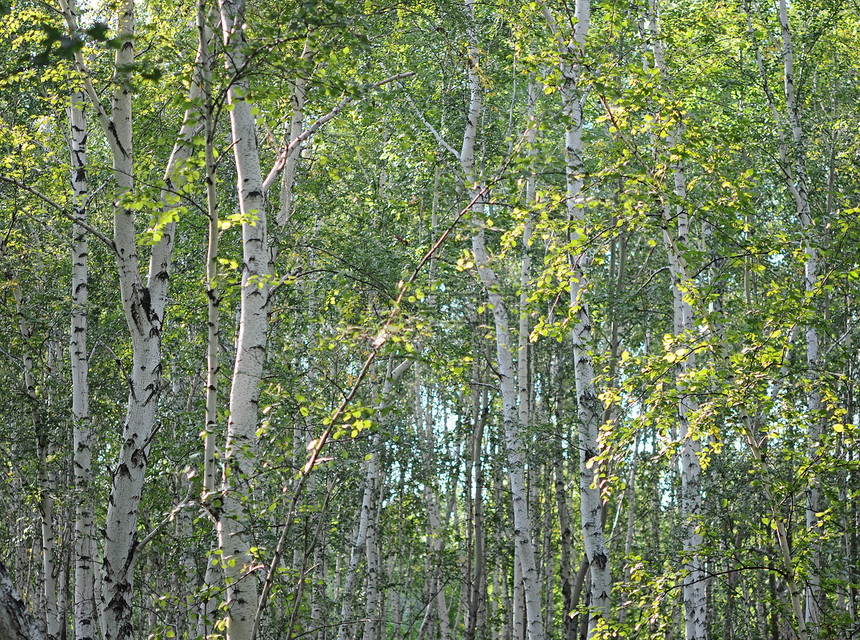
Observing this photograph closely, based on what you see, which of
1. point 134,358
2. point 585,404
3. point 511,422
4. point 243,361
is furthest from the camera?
point 511,422

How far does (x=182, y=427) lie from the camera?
28.0 feet

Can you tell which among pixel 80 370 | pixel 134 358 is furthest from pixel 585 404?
pixel 80 370

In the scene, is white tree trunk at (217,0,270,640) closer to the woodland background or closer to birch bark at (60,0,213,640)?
the woodland background

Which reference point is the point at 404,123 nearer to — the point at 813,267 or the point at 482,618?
the point at 813,267

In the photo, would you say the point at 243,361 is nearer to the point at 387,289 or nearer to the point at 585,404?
the point at 387,289

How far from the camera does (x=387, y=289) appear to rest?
6273 mm

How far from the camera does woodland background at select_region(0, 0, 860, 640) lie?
474 cm

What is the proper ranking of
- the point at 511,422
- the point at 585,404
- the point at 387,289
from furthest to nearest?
the point at 511,422 → the point at 585,404 → the point at 387,289

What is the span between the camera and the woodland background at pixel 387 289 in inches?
187

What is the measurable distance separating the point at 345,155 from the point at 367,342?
30.5 feet

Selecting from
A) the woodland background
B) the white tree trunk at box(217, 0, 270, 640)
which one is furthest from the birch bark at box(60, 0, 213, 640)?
the white tree trunk at box(217, 0, 270, 640)

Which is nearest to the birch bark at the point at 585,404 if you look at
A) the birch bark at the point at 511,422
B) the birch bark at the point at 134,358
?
the birch bark at the point at 511,422

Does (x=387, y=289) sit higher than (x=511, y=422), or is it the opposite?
(x=511, y=422)

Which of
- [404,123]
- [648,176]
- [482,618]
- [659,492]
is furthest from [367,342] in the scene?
[659,492]
